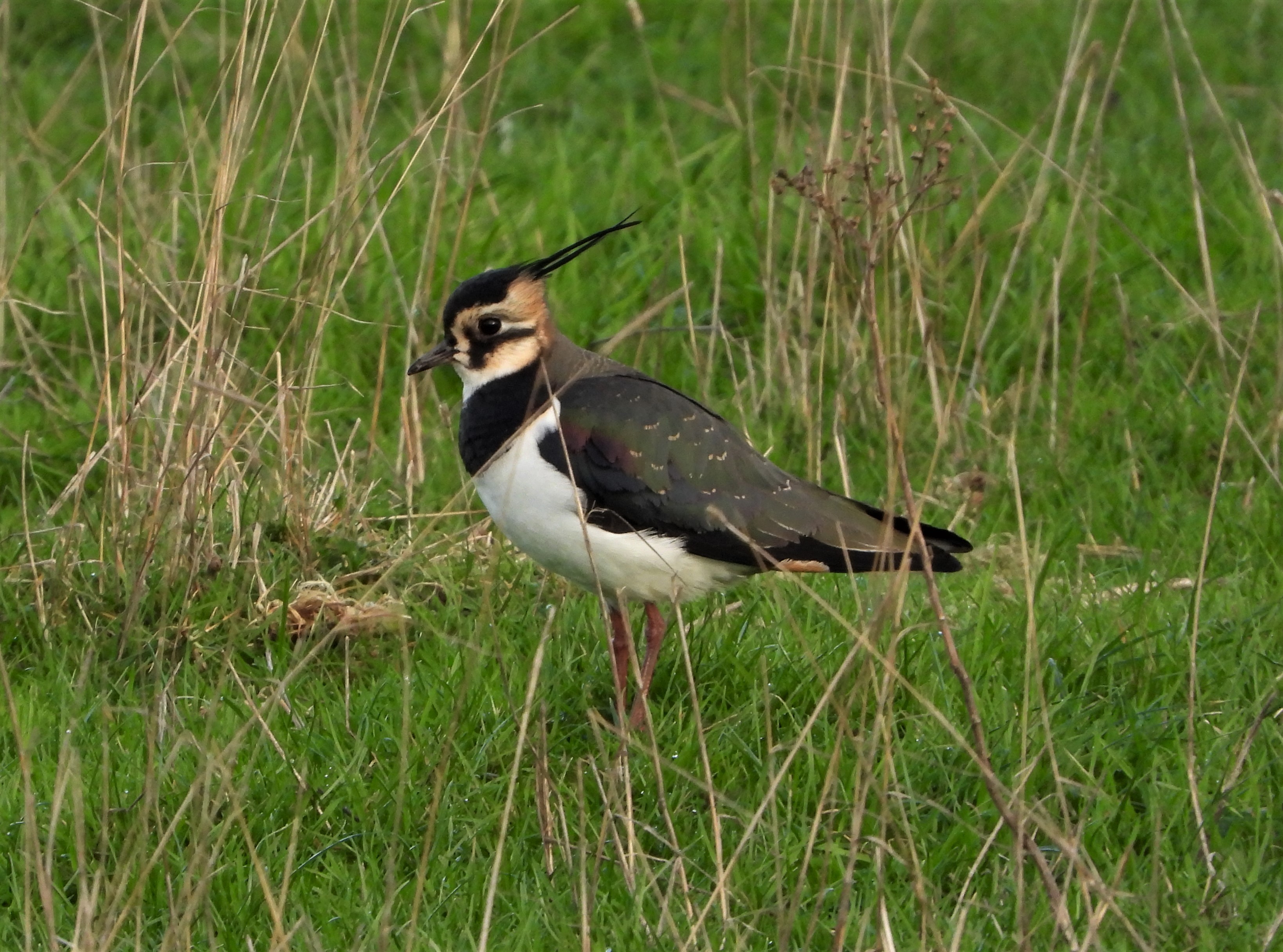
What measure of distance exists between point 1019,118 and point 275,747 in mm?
5134

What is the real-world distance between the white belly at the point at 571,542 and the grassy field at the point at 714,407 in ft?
0.66

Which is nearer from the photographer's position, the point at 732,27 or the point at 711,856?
the point at 711,856

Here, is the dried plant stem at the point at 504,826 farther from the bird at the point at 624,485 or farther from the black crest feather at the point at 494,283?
the black crest feather at the point at 494,283

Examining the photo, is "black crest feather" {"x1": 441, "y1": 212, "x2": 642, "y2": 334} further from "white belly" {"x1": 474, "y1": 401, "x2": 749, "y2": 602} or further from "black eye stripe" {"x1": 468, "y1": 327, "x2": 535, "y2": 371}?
"white belly" {"x1": 474, "y1": 401, "x2": 749, "y2": 602}

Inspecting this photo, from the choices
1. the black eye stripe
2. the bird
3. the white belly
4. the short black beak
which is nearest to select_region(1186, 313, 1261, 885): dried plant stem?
the bird

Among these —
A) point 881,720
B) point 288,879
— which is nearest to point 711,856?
point 881,720

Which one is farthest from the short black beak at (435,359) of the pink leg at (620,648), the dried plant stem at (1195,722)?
the dried plant stem at (1195,722)

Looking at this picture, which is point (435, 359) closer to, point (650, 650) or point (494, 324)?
point (494, 324)

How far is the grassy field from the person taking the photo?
3428 mm

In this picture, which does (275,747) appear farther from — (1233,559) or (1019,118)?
(1019,118)

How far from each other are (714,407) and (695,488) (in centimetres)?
174

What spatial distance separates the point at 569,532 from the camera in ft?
13.8

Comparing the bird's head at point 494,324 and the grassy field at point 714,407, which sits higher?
the bird's head at point 494,324

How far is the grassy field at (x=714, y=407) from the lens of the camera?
11.2ft
